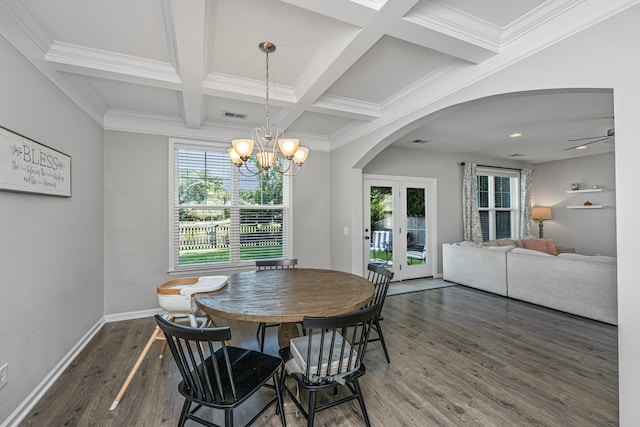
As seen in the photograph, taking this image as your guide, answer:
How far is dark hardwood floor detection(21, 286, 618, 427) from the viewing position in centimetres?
191

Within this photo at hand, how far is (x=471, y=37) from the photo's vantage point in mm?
2100

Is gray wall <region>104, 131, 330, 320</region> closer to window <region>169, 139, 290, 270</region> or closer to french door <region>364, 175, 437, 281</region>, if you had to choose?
window <region>169, 139, 290, 270</region>

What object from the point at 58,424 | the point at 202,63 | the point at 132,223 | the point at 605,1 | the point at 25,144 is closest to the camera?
the point at 605,1

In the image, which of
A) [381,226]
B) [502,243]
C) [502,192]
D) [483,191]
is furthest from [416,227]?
[502,192]

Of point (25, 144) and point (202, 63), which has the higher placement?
point (202, 63)

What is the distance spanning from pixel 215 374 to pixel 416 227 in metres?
5.01

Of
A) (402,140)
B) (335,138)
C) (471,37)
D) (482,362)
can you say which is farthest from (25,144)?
(402,140)

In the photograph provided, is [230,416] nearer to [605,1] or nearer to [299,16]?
[299,16]

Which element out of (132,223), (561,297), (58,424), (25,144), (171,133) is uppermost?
(171,133)

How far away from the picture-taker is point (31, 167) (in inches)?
81.9

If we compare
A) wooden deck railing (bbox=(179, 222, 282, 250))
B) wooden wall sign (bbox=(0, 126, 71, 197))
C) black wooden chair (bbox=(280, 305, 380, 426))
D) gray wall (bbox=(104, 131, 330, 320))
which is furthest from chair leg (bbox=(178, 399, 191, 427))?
wooden deck railing (bbox=(179, 222, 282, 250))

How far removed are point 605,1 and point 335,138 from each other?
3.36 meters

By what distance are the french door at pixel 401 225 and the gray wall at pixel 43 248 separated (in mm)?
4087

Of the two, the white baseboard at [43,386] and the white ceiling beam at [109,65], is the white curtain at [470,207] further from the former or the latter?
the white baseboard at [43,386]
